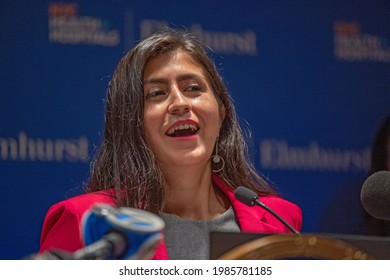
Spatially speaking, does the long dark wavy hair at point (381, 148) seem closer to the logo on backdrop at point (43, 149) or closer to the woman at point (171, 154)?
the woman at point (171, 154)

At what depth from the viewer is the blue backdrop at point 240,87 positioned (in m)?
2.38

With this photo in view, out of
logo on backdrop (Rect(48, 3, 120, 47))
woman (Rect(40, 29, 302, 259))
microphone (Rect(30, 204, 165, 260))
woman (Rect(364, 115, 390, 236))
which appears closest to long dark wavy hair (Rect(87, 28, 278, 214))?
woman (Rect(40, 29, 302, 259))

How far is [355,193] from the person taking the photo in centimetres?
263

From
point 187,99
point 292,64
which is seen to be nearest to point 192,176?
point 187,99

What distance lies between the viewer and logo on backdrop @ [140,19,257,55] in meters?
2.50

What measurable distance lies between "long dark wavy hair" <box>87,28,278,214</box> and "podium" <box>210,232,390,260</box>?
49 centimetres

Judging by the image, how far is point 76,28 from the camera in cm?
245

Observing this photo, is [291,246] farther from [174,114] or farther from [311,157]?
[311,157]

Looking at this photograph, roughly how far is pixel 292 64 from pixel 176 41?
46cm

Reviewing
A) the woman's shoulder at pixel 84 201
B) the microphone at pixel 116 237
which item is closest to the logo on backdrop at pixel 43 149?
the woman's shoulder at pixel 84 201

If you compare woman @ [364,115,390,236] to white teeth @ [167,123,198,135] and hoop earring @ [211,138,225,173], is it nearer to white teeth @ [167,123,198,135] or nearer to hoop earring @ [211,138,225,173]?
hoop earring @ [211,138,225,173]

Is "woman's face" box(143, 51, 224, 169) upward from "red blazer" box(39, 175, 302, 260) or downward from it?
upward

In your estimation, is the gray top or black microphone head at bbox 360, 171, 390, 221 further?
the gray top

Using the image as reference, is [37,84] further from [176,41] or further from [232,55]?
[232,55]
